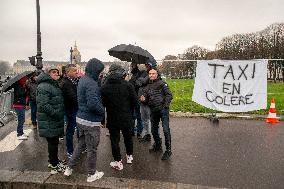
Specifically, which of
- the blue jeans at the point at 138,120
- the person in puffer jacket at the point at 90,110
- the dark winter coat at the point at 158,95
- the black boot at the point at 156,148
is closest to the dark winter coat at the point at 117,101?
the person in puffer jacket at the point at 90,110

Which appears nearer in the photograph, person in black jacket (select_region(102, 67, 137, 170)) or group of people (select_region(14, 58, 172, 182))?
group of people (select_region(14, 58, 172, 182))

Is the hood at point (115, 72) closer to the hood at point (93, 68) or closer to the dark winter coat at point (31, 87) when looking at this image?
the hood at point (93, 68)

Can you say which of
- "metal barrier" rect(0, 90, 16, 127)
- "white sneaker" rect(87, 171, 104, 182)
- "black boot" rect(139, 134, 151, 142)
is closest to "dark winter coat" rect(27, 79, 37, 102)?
"metal barrier" rect(0, 90, 16, 127)

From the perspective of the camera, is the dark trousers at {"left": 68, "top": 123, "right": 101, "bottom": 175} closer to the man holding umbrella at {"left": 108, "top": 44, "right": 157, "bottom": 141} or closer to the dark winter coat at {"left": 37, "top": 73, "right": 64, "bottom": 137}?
the dark winter coat at {"left": 37, "top": 73, "right": 64, "bottom": 137}

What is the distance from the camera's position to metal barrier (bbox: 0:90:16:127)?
10.9m

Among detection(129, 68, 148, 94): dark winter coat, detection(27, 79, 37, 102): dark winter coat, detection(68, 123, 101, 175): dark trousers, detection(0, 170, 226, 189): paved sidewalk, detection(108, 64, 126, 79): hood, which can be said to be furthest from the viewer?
detection(27, 79, 37, 102): dark winter coat

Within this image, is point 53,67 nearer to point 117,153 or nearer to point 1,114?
point 117,153

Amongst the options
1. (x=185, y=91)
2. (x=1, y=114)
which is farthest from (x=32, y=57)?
(x=185, y=91)

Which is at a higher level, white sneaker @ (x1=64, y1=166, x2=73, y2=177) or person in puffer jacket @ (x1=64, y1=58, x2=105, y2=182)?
person in puffer jacket @ (x1=64, y1=58, x2=105, y2=182)

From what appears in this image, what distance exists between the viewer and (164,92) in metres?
6.80

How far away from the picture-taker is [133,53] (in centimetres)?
837

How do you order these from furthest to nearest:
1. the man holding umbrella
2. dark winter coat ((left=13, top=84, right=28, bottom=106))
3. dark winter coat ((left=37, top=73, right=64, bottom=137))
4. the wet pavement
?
dark winter coat ((left=13, top=84, right=28, bottom=106)) < the man holding umbrella < the wet pavement < dark winter coat ((left=37, top=73, right=64, bottom=137))

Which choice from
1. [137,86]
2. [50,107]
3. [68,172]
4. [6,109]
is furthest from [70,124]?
[6,109]

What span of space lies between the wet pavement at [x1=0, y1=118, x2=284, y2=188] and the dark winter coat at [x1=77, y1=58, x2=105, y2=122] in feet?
3.83
